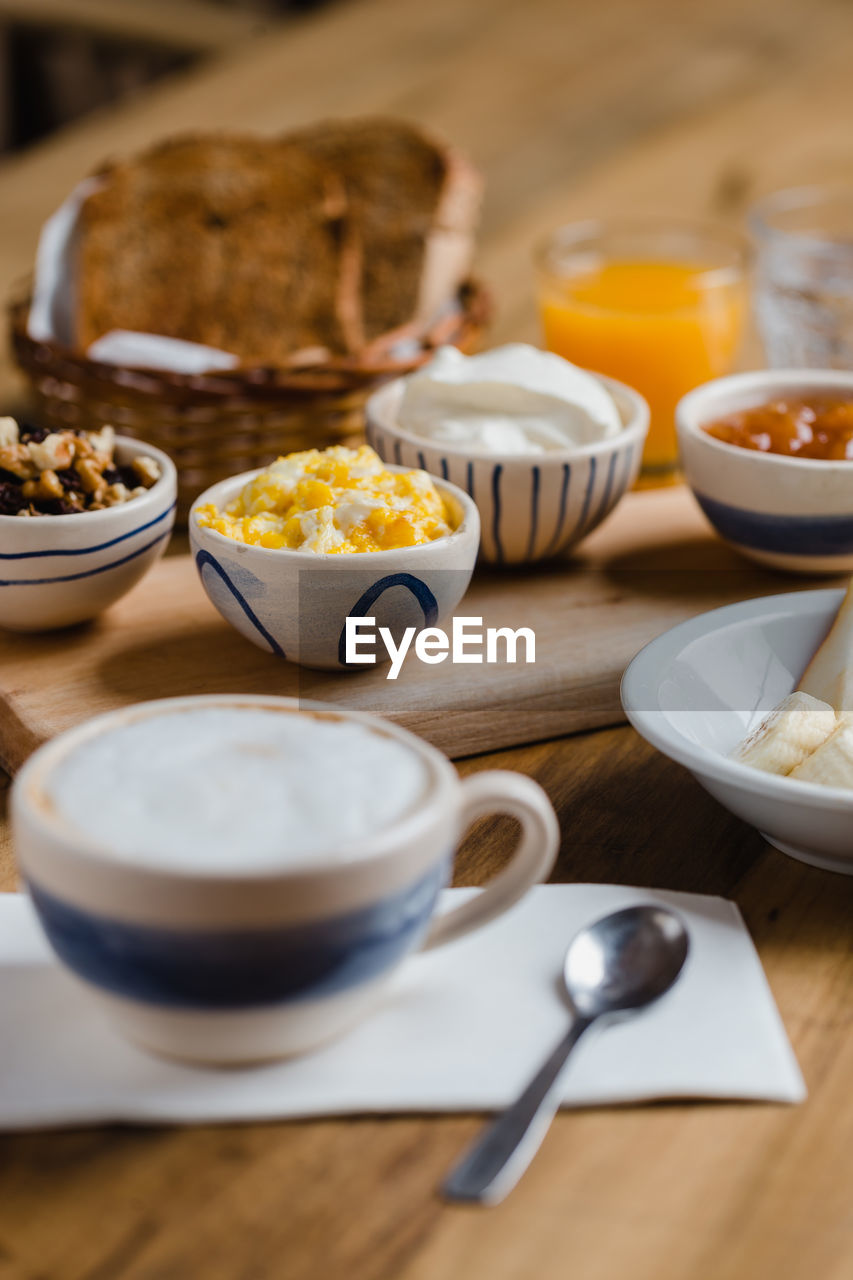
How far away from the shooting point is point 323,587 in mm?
1314

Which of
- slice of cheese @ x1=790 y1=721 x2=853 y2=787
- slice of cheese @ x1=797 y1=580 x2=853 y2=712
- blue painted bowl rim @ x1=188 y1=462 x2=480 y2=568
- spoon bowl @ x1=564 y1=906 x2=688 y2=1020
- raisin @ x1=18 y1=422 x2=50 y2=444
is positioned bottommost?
spoon bowl @ x1=564 y1=906 x2=688 y2=1020

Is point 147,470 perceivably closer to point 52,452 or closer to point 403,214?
point 52,452

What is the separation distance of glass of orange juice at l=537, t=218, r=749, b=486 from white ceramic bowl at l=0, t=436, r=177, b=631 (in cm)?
88

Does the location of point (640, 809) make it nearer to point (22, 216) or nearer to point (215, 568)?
point (215, 568)

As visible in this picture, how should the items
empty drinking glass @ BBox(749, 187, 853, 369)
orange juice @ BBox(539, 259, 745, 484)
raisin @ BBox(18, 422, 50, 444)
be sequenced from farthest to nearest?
empty drinking glass @ BBox(749, 187, 853, 369)
orange juice @ BBox(539, 259, 745, 484)
raisin @ BBox(18, 422, 50, 444)

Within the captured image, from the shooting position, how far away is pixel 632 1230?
807 millimetres

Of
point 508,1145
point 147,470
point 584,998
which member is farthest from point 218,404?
point 508,1145

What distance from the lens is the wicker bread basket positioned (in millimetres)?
1740

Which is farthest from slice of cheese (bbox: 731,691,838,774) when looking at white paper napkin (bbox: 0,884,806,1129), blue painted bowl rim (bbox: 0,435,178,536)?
blue painted bowl rim (bbox: 0,435,178,536)

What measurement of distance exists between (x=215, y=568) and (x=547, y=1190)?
2.36ft

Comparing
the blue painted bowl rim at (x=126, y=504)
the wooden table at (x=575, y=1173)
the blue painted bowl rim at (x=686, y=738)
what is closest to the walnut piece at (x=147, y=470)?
the blue painted bowl rim at (x=126, y=504)

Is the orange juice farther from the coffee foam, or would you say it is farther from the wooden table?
the coffee foam

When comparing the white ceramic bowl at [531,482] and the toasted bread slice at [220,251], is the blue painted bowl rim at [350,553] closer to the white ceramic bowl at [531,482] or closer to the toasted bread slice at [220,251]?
the white ceramic bowl at [531,482]

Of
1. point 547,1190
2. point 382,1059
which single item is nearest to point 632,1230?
point 547,1190
